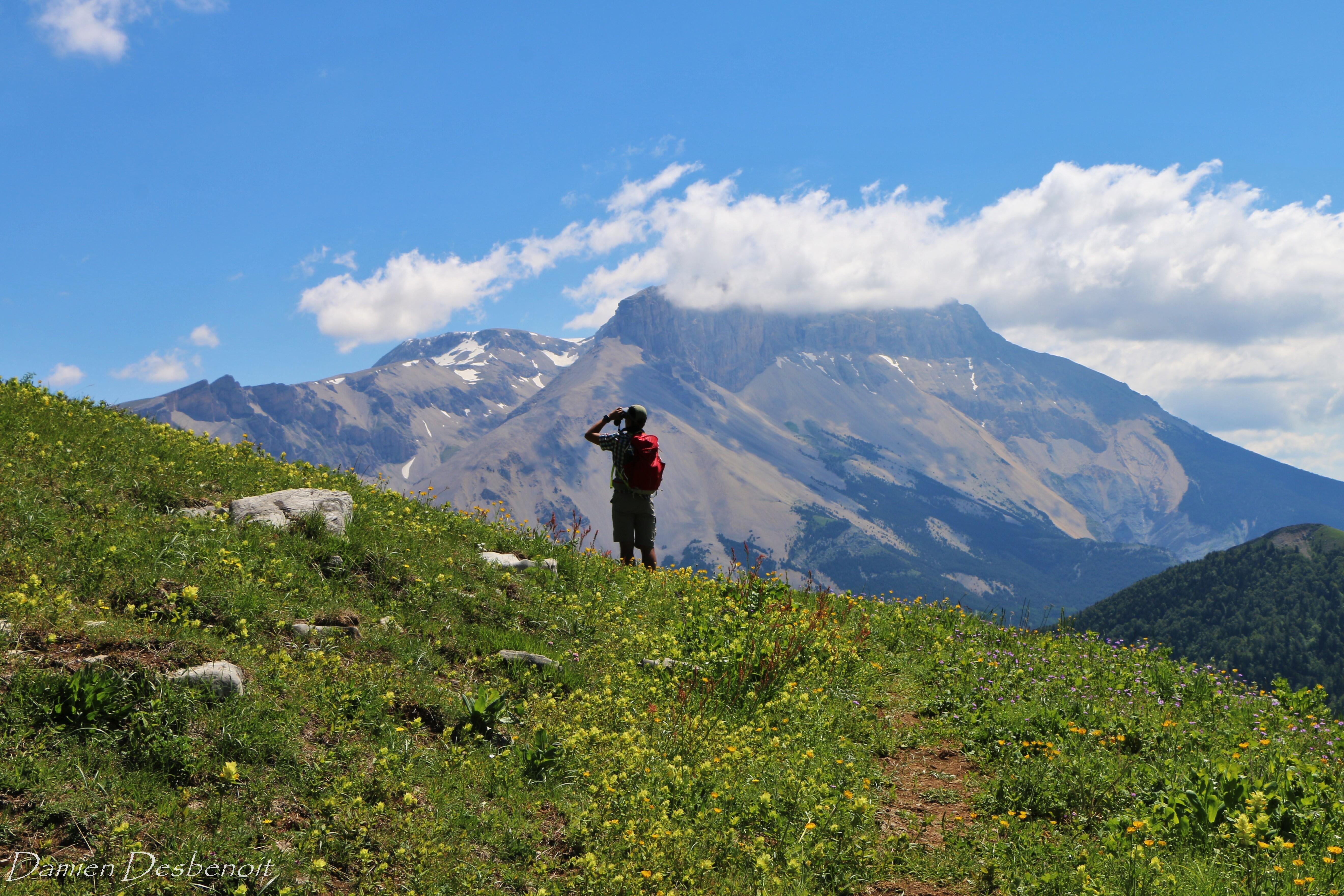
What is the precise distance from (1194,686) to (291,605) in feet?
40.8

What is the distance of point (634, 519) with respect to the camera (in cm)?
1538

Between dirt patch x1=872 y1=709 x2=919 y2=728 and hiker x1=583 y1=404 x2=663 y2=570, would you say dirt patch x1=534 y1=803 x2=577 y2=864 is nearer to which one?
dirt patch x1=872 y1=709 x2=919 y2=728

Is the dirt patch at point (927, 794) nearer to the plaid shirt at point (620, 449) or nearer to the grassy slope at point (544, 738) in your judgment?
the grassy slope at point (544, 738)

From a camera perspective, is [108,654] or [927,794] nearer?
[108,654]

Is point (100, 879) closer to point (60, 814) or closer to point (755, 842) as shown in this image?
point (60, 814)

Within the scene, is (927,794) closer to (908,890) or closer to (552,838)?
(908,890)

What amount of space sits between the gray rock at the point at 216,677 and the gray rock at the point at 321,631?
1.41 m

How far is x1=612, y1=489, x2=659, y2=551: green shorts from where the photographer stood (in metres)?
15.3

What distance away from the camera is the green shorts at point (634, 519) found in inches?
601

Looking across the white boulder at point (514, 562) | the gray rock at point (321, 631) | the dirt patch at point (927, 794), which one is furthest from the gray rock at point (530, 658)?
the dirt patch at point (927, 794)

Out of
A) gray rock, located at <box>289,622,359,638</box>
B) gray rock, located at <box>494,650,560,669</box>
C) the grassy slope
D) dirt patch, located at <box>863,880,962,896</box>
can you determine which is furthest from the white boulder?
dirt patch, located at <box>863,880,962,896</box>

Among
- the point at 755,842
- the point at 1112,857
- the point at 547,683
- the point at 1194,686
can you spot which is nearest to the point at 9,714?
the point at 547,683

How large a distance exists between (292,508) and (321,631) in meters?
3.20

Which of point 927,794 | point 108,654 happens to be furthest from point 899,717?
point 108,654
